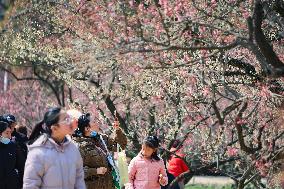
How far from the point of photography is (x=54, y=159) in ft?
19.2

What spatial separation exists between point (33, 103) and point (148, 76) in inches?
647

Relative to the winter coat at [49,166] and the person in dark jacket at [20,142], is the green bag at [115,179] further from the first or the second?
the winter coat at [49,166]

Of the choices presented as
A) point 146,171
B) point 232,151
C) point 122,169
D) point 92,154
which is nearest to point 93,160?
point 92,154

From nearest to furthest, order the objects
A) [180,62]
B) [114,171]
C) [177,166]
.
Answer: [114,171] < [180,62] < [177,166]

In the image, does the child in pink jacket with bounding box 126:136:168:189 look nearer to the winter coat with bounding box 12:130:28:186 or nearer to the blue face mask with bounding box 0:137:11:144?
the winter coat with bounding box 12:130:28:186

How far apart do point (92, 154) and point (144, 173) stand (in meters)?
1.91

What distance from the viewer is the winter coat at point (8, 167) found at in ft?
26.9

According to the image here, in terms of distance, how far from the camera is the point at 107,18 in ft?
36.0

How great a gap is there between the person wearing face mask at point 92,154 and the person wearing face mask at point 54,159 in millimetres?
1313

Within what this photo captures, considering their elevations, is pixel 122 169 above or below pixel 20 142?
below

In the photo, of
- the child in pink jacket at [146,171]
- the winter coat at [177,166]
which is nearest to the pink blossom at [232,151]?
the winter coat at [177,166]

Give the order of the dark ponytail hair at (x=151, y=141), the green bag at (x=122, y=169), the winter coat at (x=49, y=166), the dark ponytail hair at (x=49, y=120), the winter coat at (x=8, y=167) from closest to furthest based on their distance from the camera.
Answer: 1. the winter coat at (x=49, y=166)
2. the dark ponytail hair at (x=49, y=120)
3. the winter coat at (x=8, y=167)
4. the green bag at (x=122, y=169)
5. the dark ponytail hair at (x=151, y=141)

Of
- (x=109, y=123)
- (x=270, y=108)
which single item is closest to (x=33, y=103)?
(x=109, y=123)

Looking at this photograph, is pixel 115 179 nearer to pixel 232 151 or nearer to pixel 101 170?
pixel 101 170
